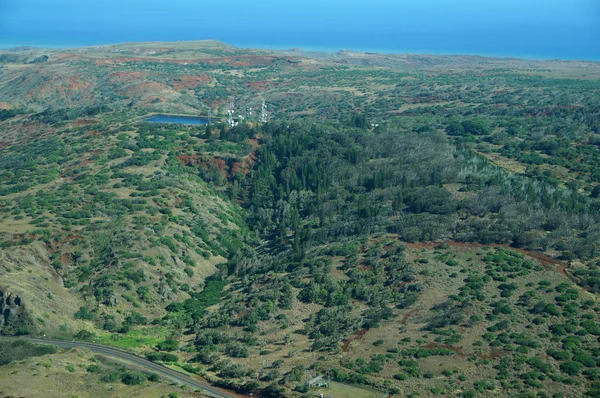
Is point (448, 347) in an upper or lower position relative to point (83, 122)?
lower

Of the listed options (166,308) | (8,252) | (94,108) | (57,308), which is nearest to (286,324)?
(166,308)

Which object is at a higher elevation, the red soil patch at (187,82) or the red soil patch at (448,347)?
the red soil patch at (187,82)

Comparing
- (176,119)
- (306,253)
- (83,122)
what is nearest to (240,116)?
(176,119)

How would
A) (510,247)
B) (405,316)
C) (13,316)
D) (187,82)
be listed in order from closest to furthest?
1. (405,316)
2. (13,316)
3. (510,247)
4. (187,82)

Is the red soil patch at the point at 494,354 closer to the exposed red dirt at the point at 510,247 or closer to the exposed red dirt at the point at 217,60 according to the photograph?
the exposed red dirt at the point at 510,247

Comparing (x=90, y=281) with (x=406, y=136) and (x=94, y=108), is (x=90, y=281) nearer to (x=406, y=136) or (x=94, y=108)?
(x=406, y=136)

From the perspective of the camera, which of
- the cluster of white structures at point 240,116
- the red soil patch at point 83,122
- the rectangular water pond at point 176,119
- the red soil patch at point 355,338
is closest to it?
the red soil patch at point 355,338

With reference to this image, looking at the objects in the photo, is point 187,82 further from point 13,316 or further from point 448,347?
point 448,347

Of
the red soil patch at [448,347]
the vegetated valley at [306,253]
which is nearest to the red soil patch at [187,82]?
the vegetated valley at [306,253]
